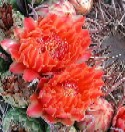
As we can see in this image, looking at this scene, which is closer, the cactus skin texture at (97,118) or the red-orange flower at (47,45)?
the red-orange flower at (47,45)

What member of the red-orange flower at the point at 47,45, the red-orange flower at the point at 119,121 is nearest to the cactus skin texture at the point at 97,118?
the red-orange flower at the point at 119,121

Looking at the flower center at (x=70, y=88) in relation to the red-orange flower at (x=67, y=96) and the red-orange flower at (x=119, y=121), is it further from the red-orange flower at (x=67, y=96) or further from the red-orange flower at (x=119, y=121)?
the red-orange flower at (x=119, y=121)

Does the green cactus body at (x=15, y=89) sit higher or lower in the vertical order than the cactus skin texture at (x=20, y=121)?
higher

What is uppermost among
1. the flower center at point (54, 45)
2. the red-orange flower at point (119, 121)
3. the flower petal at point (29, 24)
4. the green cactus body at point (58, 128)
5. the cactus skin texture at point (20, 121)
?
the flower petal at point (29, 24)

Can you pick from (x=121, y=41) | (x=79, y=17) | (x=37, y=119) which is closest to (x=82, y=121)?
(x=37, y=119)

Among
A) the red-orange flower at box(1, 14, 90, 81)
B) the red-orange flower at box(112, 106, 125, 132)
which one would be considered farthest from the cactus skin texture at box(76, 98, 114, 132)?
the red-orange flower at box(1, 14, 90, 81)

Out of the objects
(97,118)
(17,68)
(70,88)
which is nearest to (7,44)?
(17,68)

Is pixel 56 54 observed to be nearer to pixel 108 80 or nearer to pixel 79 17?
pixel 79 17
